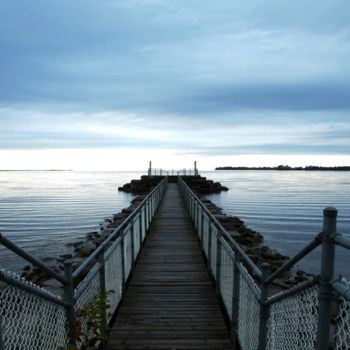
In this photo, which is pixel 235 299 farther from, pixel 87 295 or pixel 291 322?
pixel 87 295

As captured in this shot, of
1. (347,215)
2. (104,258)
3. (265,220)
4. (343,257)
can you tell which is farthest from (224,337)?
(347,215)

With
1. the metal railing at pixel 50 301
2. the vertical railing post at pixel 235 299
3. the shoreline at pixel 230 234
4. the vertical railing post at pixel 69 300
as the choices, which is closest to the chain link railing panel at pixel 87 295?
the metal railing at pixel 50 301

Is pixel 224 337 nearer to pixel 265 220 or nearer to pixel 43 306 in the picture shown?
pixel 43 306

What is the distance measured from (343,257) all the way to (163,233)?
1015 cm

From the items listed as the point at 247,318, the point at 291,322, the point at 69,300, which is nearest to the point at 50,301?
the point at 69,300

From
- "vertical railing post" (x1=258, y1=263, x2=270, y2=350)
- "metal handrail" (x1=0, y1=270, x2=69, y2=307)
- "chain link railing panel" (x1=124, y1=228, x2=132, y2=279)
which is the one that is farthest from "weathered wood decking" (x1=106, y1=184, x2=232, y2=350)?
"metal handrail" (x1=0, y1=270, x2=69, y2=307)

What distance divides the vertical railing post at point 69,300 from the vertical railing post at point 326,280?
232cm

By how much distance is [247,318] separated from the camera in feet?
12.2

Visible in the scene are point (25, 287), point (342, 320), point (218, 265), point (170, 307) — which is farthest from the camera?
point (218, 265)

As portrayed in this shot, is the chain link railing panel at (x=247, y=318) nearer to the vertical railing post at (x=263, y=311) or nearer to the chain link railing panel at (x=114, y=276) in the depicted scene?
the vertical railing post at (x=263, y=311)

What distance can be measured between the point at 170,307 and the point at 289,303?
3329 millimetres

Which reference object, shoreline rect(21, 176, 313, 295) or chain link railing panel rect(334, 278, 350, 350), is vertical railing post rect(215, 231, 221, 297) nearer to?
chain link railing panel rect(334, 278, 350, 350)

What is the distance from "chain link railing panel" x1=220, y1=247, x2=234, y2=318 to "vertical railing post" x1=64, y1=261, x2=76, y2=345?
7.31 feet

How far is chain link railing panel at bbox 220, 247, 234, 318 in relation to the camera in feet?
14.9
